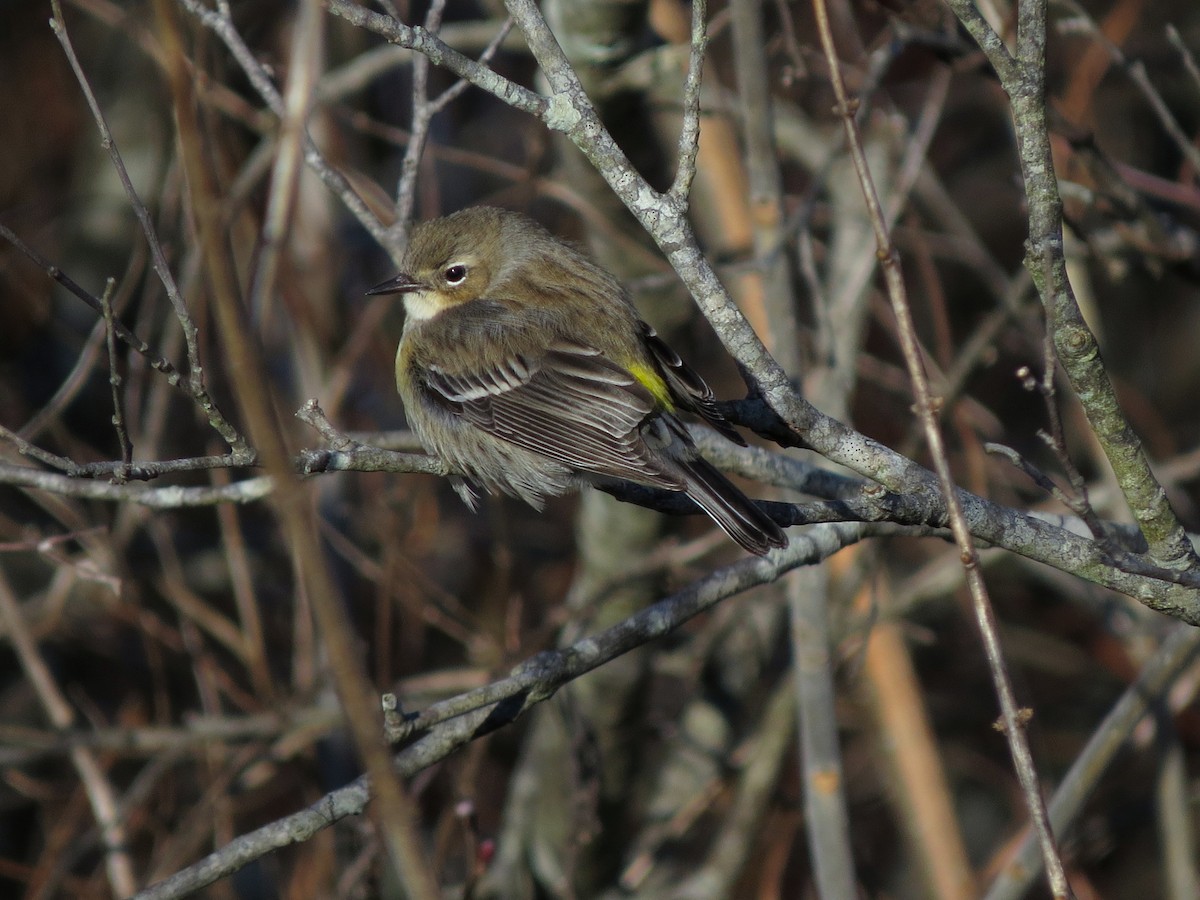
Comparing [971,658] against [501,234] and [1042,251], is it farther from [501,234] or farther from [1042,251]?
[1042,251]

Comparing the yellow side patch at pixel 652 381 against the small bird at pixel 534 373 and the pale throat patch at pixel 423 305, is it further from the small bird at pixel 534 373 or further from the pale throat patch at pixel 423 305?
the pale throat patch at pixel 423 305

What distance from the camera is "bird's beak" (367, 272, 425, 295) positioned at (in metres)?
5.76

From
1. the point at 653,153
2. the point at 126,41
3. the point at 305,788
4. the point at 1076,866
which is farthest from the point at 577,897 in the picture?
the point at 126,41

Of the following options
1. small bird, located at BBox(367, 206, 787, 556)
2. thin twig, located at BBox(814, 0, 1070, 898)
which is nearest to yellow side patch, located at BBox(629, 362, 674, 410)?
small bird, located at BBox(367, 206, 787, 556)

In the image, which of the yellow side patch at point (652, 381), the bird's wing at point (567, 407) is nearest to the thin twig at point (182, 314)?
the bird's wing at point (567, 407)

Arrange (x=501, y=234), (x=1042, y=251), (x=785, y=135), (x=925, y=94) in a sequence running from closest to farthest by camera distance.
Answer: (x=1042, y=251) → (x=501, y=234) → (x=785, y=135) → (x=925, y=94)

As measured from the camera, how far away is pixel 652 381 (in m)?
4.97

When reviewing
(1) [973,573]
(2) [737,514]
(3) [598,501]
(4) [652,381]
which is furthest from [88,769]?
(1) [973,573]

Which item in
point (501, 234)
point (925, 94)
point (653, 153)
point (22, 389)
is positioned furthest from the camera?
point (925, 94)

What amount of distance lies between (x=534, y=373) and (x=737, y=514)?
1679 millimetres

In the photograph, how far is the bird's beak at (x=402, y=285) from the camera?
5.76 m

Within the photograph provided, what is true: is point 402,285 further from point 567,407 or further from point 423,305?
point 567,407

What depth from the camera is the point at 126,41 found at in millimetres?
9164

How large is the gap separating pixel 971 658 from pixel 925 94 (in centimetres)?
492
